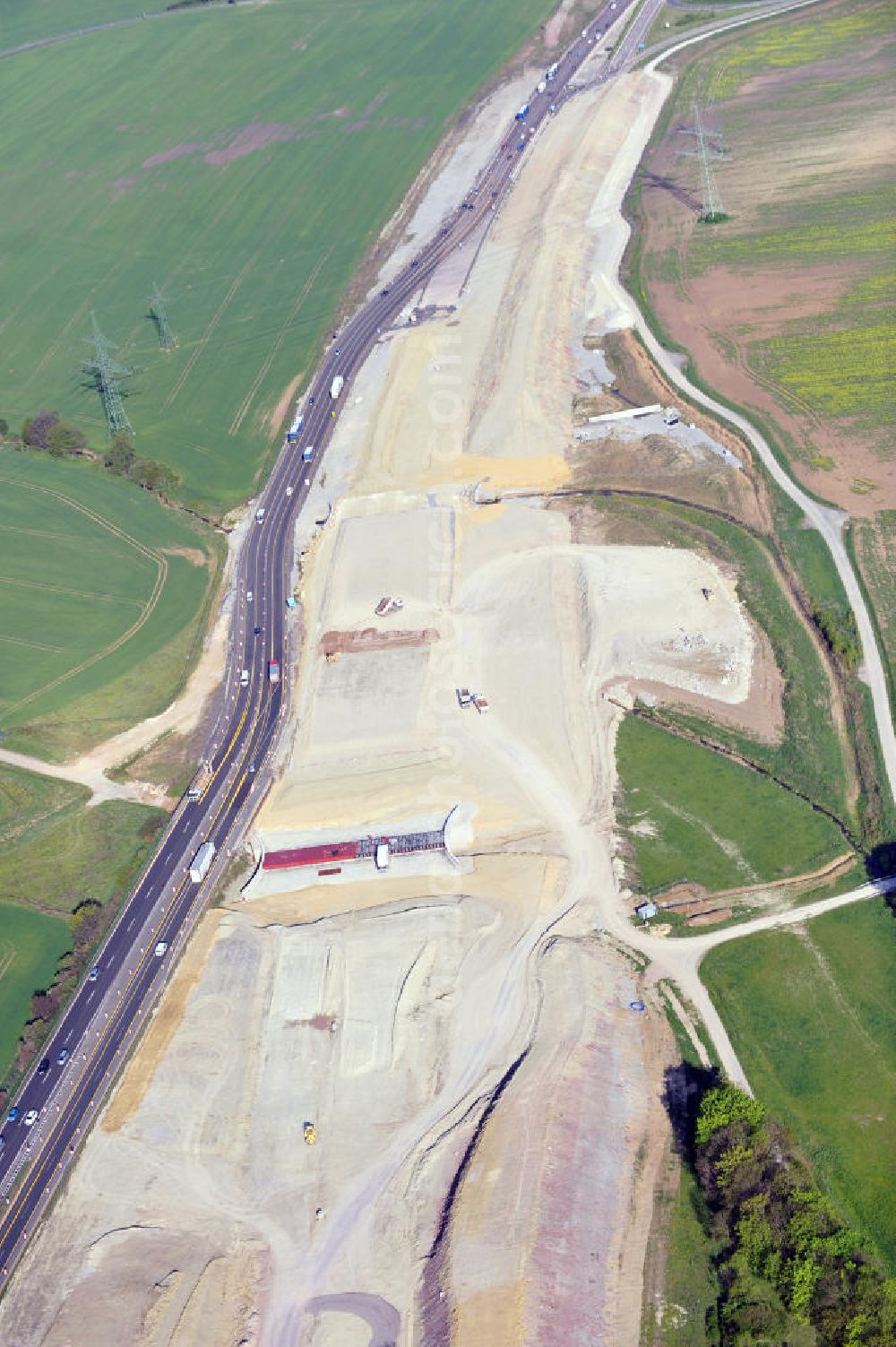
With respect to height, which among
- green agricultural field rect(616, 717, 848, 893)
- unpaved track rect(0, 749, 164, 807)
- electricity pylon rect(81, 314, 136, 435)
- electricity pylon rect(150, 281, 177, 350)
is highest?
electricity pylon rect(150, 281, 177, 350)

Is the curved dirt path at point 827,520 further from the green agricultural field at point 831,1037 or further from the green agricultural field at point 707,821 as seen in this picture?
the green agricultural field at point 831,1037

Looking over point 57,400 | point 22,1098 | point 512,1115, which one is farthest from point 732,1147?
point 57,400

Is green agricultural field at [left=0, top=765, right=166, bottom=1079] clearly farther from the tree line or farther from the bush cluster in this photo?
the bush cluster

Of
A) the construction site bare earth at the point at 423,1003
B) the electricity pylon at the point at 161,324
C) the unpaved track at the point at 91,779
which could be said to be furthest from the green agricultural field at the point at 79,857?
the electricity pylon at the point at 161,324

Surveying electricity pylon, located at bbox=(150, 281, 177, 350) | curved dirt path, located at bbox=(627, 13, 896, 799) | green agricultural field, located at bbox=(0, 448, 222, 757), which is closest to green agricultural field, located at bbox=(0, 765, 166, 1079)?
green agricultural field, located at bbox=(0, 448, 222, 757)

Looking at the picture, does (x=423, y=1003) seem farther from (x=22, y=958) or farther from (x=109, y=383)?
(x=109, y=383)
